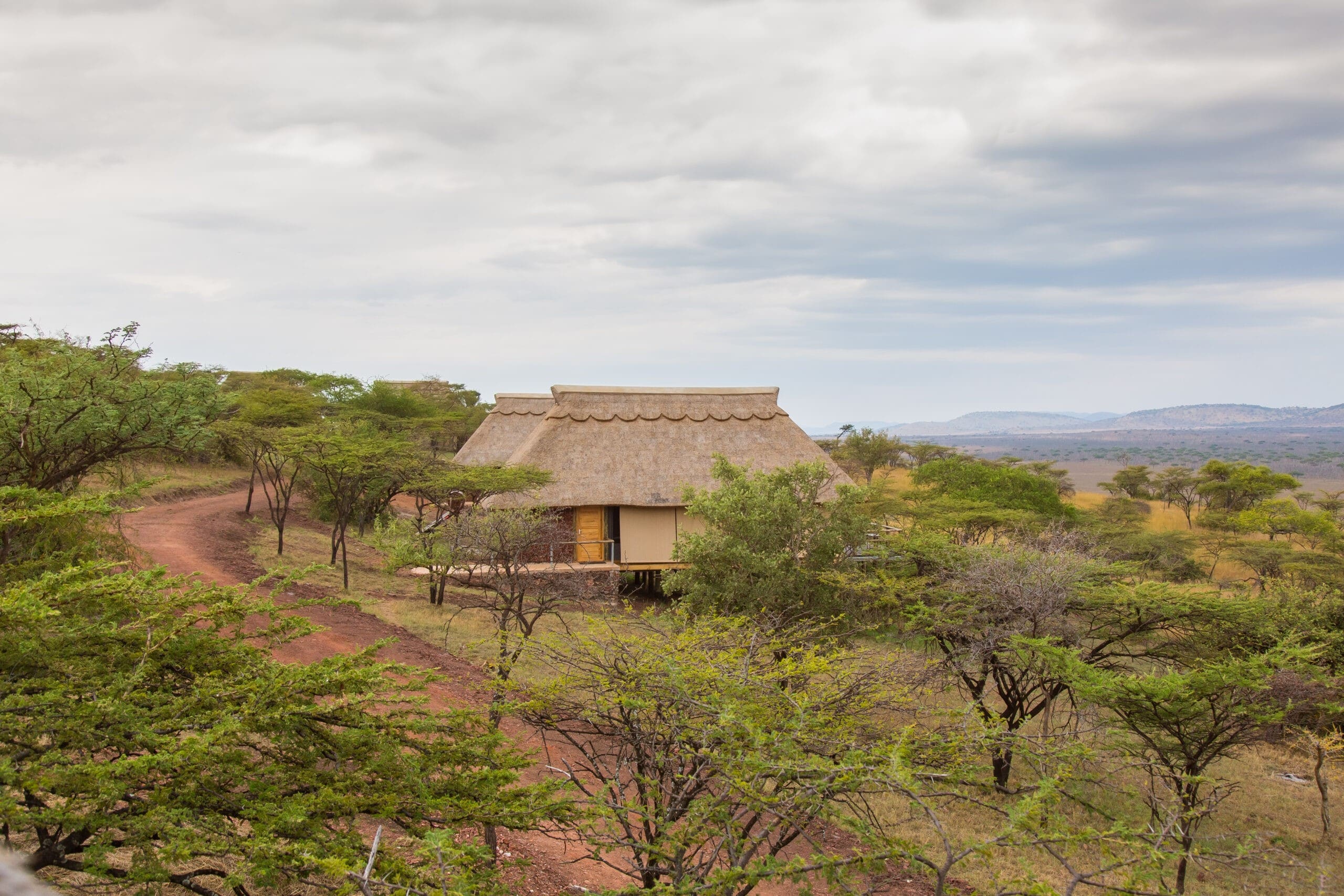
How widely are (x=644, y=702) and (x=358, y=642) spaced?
914 cm

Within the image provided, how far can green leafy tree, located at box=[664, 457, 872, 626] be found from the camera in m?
12.5

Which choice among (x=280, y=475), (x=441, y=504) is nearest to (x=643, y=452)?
(x=441, y=504)

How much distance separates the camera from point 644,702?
5.22 meters

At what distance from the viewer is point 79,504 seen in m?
5.80

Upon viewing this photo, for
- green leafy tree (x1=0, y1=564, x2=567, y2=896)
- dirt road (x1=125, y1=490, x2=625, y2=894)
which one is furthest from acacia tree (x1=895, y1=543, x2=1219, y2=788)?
green leafy tree (x1=0, y1=564, x2=567, y2=896)

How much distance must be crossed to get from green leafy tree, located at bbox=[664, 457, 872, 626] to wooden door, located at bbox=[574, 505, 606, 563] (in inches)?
253

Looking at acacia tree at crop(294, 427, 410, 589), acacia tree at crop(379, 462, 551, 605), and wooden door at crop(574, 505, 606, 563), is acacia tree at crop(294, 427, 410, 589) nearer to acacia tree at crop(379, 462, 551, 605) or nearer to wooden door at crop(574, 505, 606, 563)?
acacia tree at crop(379, 462, 551, 605)

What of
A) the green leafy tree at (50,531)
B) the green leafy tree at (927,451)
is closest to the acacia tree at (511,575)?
the green leafy tree at (50,531)

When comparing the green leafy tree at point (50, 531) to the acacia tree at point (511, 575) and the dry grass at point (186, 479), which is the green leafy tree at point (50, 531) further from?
the dry grass at point (186, 479)

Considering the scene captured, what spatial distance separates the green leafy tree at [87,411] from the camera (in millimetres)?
8852

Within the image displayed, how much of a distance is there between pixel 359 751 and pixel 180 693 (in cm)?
124

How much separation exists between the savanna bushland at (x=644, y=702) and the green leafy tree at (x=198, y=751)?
0.03m

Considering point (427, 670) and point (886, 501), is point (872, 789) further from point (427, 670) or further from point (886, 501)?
point (886, 501)

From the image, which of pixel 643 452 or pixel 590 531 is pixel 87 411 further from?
pixel 643 452
